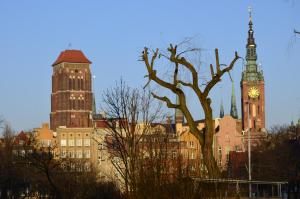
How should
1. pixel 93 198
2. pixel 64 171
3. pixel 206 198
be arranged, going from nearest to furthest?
pixel 206 198, pixel 93 198, pixel 64 171

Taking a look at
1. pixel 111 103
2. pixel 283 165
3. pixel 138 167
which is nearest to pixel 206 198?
pixel 138 167

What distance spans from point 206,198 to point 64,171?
37580 mm

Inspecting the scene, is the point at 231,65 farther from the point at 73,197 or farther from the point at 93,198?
the point at 73,197

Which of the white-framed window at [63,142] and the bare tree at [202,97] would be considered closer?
the bare tree at [202,97]

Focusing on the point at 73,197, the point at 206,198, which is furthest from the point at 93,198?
the point at 206,198

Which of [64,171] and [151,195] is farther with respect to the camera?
[64,171]

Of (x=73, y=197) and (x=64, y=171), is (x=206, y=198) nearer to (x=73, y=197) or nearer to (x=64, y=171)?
(x=73, y=197)

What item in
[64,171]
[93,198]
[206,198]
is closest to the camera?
[206,198]

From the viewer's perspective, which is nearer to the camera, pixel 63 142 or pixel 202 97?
pixel 202 97

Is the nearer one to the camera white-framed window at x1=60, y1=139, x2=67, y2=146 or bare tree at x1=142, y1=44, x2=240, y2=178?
bare tree at x1=142, y1=44, x2=240, y2=178

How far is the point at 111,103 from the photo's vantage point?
42.5 metres

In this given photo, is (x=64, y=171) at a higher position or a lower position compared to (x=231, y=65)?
lower

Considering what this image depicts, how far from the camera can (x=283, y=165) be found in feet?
250

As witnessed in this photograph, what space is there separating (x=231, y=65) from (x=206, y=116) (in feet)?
5.87
